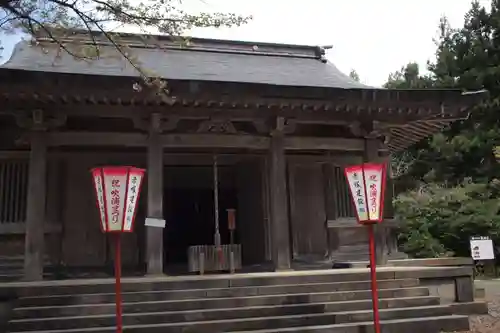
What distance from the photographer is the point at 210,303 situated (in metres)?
6.96

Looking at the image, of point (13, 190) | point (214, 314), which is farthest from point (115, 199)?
point (13, 190)

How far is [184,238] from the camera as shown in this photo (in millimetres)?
13398

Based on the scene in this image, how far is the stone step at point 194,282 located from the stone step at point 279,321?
0.67m

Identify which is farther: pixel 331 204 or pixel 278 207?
pixel 331 204

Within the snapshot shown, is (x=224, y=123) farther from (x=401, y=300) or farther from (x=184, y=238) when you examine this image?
(x=184, y=238)

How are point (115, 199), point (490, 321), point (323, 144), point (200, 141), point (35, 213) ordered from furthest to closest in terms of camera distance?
point (323, 144)
point (200, 141)
point (35, 213)
point (490, 321)
point (115, 199)

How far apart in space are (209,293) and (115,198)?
2.58 m

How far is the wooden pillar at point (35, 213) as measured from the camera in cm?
804

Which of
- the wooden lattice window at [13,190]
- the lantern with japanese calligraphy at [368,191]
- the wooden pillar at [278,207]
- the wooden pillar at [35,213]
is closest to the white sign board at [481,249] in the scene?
the wooden pillar at [278,207]

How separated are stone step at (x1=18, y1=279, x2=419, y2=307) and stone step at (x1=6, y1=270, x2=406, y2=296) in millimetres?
99

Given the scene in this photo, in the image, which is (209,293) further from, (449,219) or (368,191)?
(449,219)

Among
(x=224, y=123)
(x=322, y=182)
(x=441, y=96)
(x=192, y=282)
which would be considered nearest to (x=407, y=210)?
(x=322, y=182)

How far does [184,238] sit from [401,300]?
7118 millimetres

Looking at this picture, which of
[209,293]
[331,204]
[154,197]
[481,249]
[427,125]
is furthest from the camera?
[481,249]
